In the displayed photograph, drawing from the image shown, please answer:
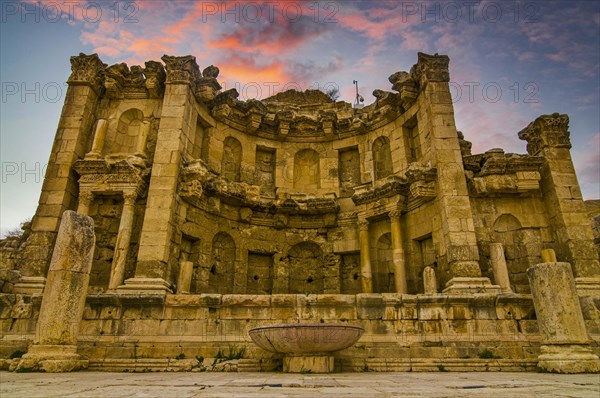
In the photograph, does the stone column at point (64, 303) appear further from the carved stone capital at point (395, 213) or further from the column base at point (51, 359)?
the carved stone capital at point (395, 213)

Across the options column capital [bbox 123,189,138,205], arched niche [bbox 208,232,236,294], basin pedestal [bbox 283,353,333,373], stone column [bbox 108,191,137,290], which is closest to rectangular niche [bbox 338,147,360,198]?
arched niche [bbox 208,232,236,294]

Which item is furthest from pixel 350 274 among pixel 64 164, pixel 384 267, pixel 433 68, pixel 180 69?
pixel 64 164

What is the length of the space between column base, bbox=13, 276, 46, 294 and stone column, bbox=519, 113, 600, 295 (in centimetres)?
1576

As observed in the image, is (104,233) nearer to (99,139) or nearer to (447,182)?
(99,139)

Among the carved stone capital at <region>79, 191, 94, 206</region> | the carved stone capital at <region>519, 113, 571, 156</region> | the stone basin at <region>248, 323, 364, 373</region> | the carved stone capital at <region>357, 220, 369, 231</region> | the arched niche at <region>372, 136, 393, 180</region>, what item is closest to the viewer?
the stone basin at <region>248, 323, 364, 373</region>

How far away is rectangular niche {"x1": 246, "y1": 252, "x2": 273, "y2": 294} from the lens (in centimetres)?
1481

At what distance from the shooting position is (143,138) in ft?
44.0

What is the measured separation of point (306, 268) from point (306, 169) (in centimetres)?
456

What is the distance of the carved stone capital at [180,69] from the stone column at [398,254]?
29.1ft

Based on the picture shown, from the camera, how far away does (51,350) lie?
737 cm

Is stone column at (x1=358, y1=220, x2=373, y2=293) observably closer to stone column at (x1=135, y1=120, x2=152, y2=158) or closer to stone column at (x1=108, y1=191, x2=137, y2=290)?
stone column at (x1=108, y1=191, x2=137, y2=290)

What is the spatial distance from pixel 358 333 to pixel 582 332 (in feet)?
14.5

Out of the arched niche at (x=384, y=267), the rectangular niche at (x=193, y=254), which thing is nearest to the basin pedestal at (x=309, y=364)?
the rectangular niche at (x=193, y=254)

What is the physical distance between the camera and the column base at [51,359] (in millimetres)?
7051
